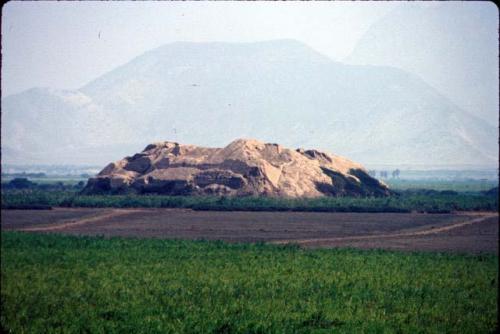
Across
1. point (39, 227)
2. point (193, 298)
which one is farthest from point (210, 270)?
point (39, 227)

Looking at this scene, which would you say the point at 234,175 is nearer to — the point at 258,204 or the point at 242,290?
the point at 258,204

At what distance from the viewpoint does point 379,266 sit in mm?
29297

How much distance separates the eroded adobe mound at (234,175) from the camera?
70.4 meters

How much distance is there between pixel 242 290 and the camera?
2386cm

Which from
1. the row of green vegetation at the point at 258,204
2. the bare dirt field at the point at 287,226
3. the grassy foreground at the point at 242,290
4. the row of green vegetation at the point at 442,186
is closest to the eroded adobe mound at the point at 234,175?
the row of green vegetation at the point at 258,204

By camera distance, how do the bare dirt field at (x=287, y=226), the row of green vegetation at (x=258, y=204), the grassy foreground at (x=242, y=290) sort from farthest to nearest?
the row of green vegetation at (x=258, y=204), the bare dirt field at (x=287, y=226), the grassy foreground at (x=242, y=290)

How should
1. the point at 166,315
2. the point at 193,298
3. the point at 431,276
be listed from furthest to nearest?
the point at 431,276
the point at 193,298
the point at 166,315

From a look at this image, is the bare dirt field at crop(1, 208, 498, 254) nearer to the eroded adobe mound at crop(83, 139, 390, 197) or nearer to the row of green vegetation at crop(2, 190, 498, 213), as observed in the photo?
the row of green vegetation at crop(2, 190, 498, 213)

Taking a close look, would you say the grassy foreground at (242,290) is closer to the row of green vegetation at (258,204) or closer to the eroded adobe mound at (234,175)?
the row of green vegetation at (258,204)

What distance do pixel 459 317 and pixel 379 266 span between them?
9.30m

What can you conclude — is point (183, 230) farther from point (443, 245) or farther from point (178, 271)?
point (178, 271)

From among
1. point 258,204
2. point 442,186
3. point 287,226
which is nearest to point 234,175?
point 258,204

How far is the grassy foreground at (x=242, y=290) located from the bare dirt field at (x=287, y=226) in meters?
6.31

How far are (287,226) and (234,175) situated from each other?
71.5 ft
